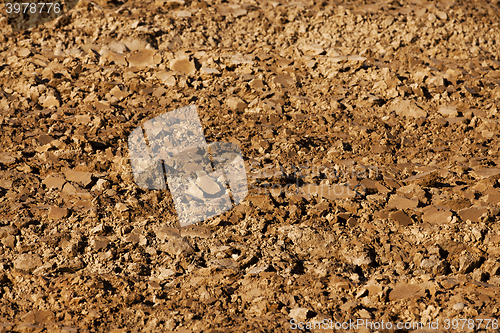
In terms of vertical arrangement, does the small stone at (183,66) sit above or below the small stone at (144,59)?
below

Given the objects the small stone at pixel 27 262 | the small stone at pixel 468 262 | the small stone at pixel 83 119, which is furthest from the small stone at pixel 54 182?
the small stone at pixel 468 262

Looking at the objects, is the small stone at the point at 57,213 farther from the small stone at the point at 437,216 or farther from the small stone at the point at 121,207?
the small stone at the point at 437,216

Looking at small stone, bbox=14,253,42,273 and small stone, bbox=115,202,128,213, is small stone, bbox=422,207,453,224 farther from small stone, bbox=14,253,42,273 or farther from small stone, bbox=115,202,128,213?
small stone, bbox=14,253,42,273

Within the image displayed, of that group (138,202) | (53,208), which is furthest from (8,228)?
(138,202)

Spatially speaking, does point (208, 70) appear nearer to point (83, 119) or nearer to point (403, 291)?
point (83, 119)

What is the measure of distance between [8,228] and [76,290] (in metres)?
0.79

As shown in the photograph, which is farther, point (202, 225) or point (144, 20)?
point (144, 20)

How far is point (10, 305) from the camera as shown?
260 centimetres

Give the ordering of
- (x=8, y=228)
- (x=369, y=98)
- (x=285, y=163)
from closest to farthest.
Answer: (x=8, y=228)
(x=285, y=163)
(x=369, y=98)

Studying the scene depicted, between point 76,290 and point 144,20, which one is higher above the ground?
point 144,20

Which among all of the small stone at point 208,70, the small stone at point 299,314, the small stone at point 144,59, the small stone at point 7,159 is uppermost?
the small stone at point 144,59

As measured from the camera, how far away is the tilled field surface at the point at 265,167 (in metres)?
2.67

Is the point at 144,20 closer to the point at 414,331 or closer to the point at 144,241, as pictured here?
the point at 144,241

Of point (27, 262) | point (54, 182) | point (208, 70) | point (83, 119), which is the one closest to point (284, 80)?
point (208, 70)
